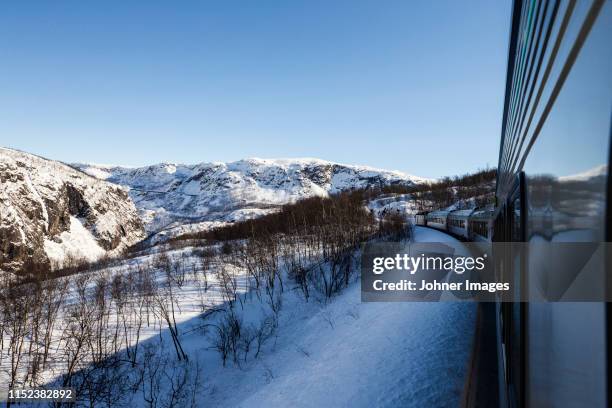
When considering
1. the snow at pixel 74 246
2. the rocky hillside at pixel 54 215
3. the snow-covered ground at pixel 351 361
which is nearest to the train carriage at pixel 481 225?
the snow-covered ground at pixel 351 361

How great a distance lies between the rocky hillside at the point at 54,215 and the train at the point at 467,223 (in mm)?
52958

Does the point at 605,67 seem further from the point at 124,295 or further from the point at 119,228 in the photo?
the point at 119,228

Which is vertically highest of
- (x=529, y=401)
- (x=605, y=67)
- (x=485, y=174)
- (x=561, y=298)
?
(x=485, y=174)

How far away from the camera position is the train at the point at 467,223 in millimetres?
12852

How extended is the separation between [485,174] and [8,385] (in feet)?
385

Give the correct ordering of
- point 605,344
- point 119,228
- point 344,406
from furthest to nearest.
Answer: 1. point 119,228
2. point 344,406
3. point 605,344

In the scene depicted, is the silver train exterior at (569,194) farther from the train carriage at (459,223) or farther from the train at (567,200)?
the train carriage at (459,223)

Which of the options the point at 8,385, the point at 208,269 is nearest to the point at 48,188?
the point at 208,269

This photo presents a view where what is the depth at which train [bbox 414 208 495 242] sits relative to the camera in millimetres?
12852

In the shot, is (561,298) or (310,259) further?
(310,259)

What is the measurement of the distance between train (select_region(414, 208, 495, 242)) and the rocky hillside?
52958 mm

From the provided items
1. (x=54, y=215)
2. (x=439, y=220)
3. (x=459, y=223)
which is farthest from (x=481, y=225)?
(x=54, y=215)

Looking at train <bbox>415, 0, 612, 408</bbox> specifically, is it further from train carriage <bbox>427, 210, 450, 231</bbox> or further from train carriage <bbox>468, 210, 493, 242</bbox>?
train carriage <bbox>427, 210, 450, 231</bbox>

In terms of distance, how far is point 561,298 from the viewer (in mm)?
1172
